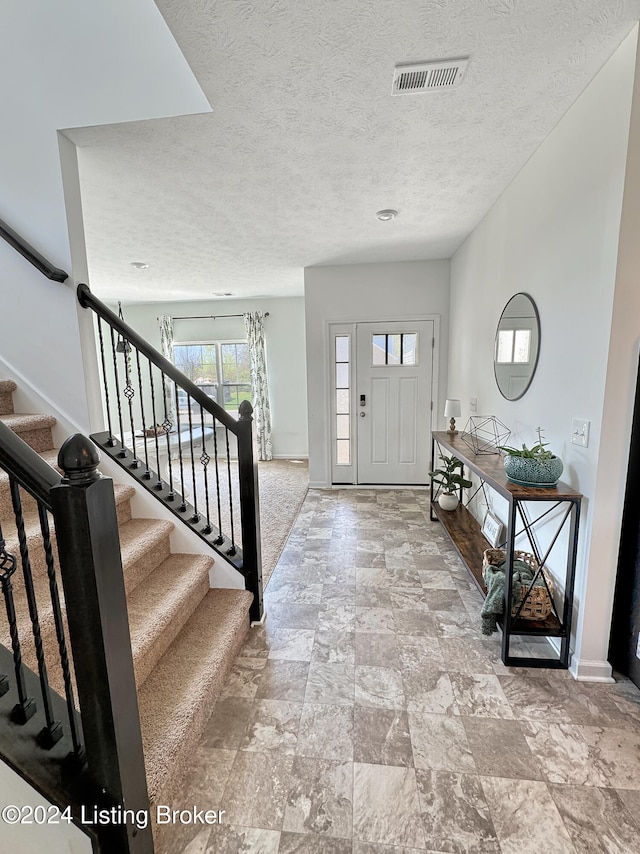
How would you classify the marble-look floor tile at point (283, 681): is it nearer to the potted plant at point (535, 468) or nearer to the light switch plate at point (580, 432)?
the potted plant at point (535, 468)

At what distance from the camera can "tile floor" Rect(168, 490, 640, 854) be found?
1119 millimetres

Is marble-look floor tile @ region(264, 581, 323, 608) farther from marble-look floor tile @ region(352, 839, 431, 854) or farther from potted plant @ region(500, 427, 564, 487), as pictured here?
potted plant @ region(500, 427, 564, 487)

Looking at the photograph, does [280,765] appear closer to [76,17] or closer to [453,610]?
[453,610]

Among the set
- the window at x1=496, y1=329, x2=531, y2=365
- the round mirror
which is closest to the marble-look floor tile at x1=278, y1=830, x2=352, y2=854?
the round mirror

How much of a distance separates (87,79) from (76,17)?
0.21m

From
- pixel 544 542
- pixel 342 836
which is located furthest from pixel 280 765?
pixel 544 542

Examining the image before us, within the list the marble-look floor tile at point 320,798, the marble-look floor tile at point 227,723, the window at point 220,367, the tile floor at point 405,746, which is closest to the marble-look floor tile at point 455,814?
the tile floor at point 405,746

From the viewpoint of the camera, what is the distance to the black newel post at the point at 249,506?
1938 mm

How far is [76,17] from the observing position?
5.11 feet

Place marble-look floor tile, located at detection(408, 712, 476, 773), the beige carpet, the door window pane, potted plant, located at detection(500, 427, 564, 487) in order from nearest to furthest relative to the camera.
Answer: marble-look floor tile, located at detection(408, 712, 476, 773), potted plant, located at detection(500, 427, 564, 487), the beige carpet, the door window pane

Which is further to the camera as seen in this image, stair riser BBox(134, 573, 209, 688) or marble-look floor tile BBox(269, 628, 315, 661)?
marble-look floor tile BBox(269, 628, 315, 661)

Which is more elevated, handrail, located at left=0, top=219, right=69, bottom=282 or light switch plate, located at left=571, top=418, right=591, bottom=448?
handrail, located at left=0, top=219, right=69, bottom=282

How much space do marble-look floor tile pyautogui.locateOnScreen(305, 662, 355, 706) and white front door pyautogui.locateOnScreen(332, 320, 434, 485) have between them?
9.10ft

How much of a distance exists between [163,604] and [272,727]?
698mm
